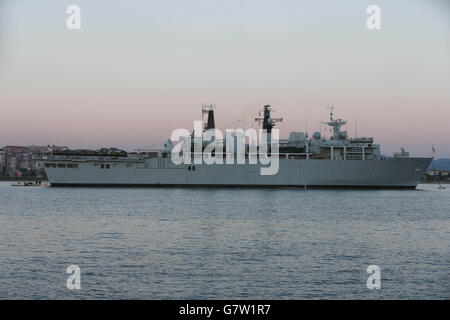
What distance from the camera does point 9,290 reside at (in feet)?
43.5

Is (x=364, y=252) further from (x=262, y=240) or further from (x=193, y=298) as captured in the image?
(x=193, y=298)

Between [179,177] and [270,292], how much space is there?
5259cm

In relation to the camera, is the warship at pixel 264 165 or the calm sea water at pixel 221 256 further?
the warship at pixel 264 165

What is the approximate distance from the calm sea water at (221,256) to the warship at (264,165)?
1195 inches

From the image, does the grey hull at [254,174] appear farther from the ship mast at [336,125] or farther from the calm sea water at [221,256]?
the calm sea water at [221,256]

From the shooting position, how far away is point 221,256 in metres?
18.1

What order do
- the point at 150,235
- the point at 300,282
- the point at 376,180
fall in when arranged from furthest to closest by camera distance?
the point at 376,180 < the point at 150,235 < the point at 300,282

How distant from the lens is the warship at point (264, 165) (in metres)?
62.0

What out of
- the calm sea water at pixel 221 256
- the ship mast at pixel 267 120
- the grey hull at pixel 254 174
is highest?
the ship mast at pixel 267 120

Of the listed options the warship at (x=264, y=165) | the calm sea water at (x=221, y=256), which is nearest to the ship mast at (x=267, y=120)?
the warship at (x=264, y=165)

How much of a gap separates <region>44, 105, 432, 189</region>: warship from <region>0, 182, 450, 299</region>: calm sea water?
99.6 feet

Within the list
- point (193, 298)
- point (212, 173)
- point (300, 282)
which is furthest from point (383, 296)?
point (212, 173)

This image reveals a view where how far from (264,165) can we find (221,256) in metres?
46.6

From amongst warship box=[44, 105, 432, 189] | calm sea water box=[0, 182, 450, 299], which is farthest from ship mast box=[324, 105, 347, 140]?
calm sea water box=[0, 182, 450, 299]
